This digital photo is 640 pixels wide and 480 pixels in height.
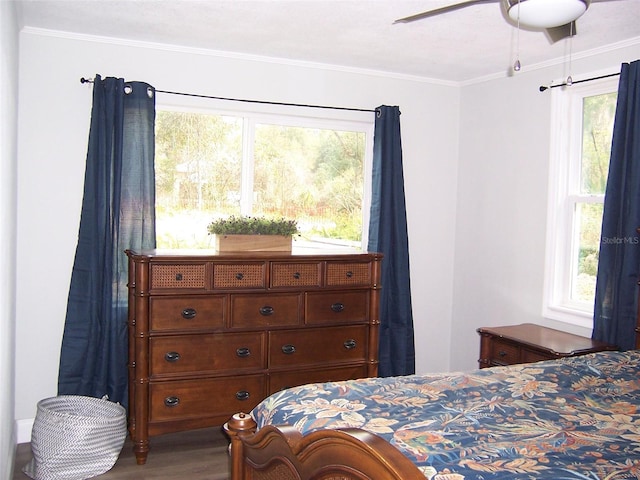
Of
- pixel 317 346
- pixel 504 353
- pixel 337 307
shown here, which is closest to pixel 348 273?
pixel 337 307

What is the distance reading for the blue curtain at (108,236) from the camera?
143 inches

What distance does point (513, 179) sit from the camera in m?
4.32

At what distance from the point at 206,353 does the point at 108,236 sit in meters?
0.96

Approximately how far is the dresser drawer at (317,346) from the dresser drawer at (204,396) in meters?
0.18

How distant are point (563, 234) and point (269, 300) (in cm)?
199

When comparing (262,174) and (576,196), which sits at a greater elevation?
(262,174)

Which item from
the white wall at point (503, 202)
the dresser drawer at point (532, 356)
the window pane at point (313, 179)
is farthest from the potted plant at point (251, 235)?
the white wall at point (503, 202)

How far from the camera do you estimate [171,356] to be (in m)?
3.31

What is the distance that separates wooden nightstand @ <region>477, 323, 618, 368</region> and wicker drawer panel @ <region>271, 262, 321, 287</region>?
1.14m

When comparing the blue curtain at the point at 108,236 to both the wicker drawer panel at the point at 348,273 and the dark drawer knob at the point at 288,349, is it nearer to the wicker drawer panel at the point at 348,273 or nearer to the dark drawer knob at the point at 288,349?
the dark drawer knob at the point at 288,349

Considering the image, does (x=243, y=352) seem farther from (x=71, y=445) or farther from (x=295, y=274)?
(x=71, y=445)

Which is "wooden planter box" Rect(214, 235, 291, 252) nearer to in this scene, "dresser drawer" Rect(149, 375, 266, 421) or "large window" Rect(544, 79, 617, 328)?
"dresser drawer" Rect(149, 375, 266, 421)

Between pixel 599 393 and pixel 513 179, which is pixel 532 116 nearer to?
pixel 513 179

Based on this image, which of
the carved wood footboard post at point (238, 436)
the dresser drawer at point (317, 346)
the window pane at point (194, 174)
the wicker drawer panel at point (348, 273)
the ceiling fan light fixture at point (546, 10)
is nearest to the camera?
the ceiling fan light fixture at point (546, 10)
